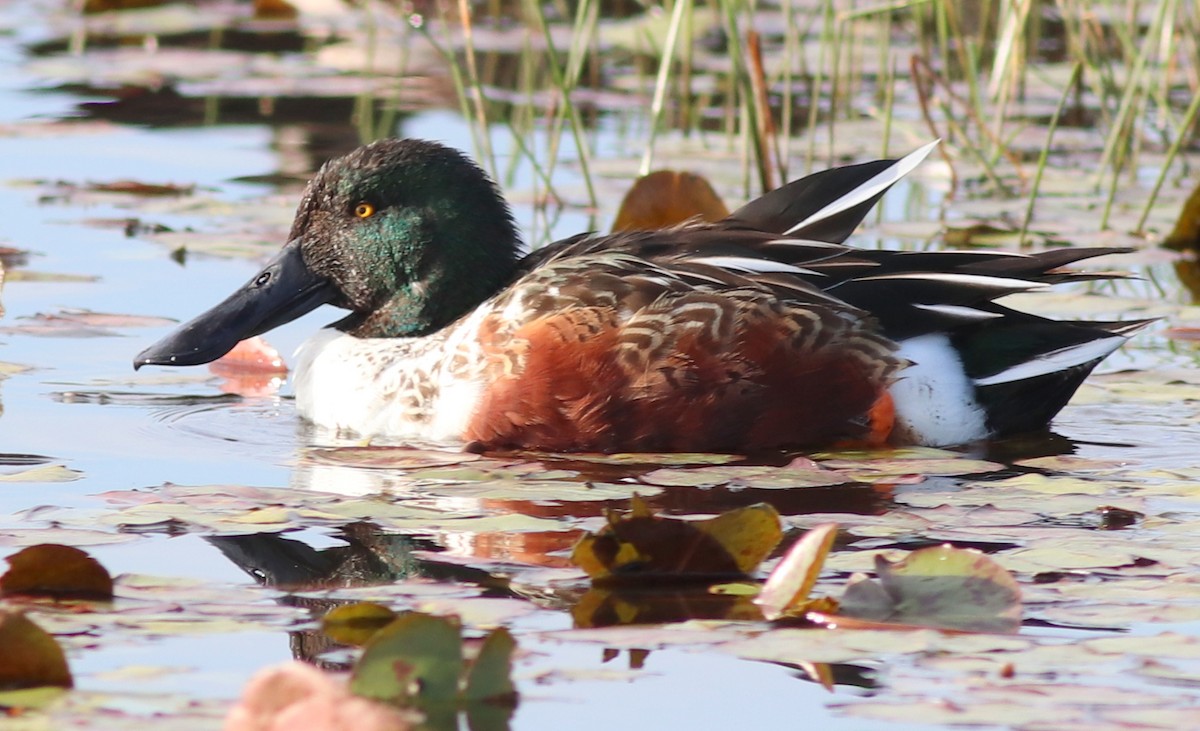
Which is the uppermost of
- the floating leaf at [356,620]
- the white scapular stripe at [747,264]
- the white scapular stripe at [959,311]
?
the white scapular stripe at [747,264]

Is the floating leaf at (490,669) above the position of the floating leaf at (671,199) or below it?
below

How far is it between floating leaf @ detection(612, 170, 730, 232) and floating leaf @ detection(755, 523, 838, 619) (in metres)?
3.79

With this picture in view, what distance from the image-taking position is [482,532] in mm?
4348

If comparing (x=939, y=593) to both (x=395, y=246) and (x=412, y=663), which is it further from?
(x=395, y=246)

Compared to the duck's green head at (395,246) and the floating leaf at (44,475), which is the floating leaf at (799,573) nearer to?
the floating leaf at (44,475)

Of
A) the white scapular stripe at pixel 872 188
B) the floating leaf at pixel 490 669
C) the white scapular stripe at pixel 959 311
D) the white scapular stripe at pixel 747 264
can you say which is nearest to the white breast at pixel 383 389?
the white scapular stripe at pixel 747 264

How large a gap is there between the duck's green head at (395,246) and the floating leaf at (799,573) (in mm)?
2359

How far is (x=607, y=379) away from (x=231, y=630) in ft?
6.12

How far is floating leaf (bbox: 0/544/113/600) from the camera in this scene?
12.2 ft

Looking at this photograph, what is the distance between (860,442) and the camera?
550 centimetres

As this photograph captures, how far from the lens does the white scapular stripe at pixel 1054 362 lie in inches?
219

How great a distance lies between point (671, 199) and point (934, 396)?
2152 mm

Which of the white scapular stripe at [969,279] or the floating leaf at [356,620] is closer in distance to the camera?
the floating leaf at [356,620]

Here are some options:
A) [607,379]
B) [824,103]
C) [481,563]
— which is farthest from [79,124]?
[481,563]
